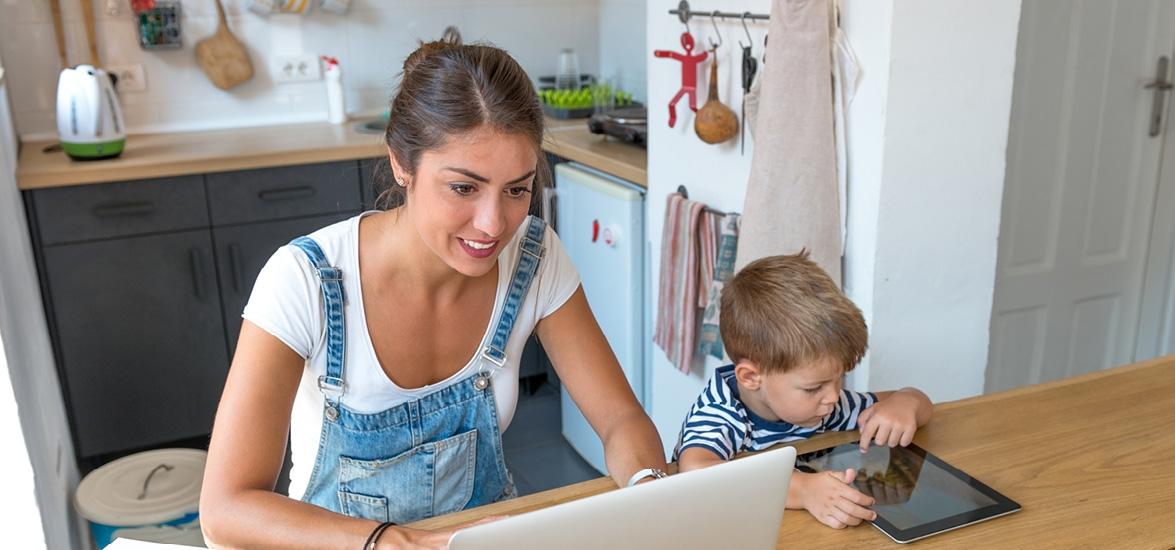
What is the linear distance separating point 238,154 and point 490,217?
191cm

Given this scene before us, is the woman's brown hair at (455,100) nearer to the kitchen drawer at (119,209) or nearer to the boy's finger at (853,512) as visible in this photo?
the boy's finger at (853,512)

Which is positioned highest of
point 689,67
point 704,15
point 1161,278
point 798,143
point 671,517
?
point 704,15

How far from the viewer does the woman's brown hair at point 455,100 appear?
3.98ft

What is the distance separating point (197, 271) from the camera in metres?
2.92

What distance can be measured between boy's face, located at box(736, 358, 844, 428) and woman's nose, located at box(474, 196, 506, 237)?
15.4 inches

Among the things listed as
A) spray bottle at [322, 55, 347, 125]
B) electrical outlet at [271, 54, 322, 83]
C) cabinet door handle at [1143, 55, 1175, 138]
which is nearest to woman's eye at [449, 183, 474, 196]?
cabinet door handle at [1143, 55, 1175, 138]

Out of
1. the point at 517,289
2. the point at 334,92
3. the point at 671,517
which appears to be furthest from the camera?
the point at 334,92

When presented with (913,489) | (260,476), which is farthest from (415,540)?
(913,489)

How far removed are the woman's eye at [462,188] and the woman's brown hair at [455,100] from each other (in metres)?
0.05

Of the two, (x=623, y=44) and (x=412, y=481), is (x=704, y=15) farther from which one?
(x=623, y=44)

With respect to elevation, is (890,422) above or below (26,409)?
above

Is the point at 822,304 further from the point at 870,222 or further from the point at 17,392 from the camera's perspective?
the point at 17,392

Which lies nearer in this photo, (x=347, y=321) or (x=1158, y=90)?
(x=347, y=321)

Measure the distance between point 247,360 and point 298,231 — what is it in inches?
74.0
